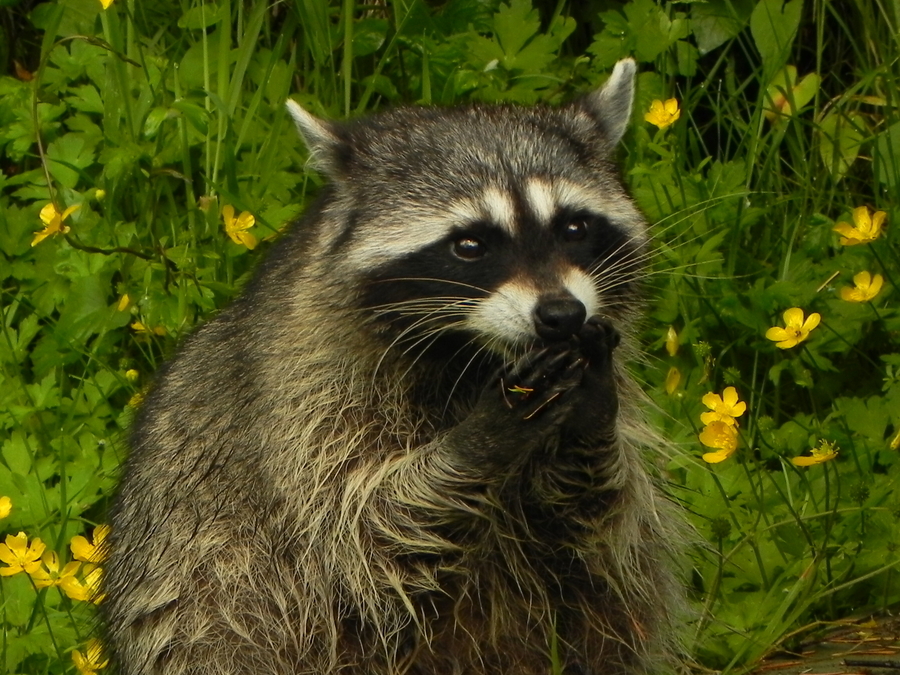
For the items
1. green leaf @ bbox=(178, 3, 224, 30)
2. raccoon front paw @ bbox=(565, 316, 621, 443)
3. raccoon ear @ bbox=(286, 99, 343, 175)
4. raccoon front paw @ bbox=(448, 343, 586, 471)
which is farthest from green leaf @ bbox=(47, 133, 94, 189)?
raccoon front paw @ bbox=(565, 316, 621, 443)

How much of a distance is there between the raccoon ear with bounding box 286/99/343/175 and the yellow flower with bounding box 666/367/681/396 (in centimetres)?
129

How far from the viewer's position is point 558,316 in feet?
10.3

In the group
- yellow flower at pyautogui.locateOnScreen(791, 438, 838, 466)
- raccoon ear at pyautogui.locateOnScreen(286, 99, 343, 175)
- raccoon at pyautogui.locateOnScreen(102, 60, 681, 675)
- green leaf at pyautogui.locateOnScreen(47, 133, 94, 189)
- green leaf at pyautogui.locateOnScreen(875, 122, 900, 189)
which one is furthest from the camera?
green leaf at pyautogui.locateOnScreen(47, 133, 94, 189)

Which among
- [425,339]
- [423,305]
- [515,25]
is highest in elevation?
[423,305]

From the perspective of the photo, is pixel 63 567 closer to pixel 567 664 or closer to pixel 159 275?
pixel 159 275

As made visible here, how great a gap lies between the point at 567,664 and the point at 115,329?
6.96 ft

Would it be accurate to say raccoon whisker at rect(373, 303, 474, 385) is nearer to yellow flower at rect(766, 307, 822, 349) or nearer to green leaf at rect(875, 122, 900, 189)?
yellow flower at rect(766, 307, 822, 349)

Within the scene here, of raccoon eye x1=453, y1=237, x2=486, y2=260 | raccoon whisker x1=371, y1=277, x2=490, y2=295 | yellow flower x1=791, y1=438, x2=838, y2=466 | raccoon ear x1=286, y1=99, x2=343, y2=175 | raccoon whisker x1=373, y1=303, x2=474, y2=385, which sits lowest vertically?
yellow flower x1=791, y1=438, x2=838, y2=466

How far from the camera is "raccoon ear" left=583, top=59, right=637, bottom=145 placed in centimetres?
385

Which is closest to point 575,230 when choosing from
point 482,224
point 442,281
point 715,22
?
point 482,224

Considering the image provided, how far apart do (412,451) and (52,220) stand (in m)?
1.70

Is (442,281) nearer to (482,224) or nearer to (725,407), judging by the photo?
(482,224)

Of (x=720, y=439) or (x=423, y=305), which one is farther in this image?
(x=720, y=439)

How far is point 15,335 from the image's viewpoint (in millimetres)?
5016
